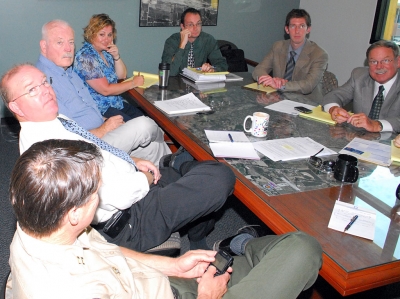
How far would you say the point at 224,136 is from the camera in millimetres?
1907

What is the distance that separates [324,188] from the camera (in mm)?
1503

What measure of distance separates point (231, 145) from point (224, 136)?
0.10 metres

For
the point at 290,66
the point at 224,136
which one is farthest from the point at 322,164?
the point at 290,66

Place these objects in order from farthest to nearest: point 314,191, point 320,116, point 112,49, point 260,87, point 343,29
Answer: point 343,29 → point 112,49 → point 260,87 → point 320,116 → point 314,191

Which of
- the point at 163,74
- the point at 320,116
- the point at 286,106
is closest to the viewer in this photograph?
the point at 320,116

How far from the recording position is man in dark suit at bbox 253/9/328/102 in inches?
116

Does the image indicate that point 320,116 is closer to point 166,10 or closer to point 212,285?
point 212,285

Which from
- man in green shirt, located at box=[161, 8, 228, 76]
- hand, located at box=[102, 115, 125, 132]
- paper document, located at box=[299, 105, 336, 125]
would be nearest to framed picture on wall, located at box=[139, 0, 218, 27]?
man in green shirt, located at box=[161, 8, 228, 76]

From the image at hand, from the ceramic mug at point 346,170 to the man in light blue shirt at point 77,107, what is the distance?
1048 mm

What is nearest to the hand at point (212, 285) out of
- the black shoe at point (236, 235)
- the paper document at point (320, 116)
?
the black shoe at point (236, 235)

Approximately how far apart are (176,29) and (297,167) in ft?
10.4

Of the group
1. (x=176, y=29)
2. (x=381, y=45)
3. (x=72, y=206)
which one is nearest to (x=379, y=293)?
(x=381, y=45)

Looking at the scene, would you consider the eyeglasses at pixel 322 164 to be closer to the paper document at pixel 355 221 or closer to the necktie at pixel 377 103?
the paper document at pixel 355 221

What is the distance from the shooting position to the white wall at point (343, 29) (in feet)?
14.0
